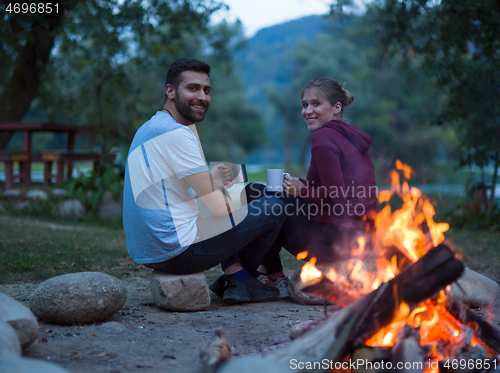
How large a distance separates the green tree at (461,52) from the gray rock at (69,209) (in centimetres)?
712

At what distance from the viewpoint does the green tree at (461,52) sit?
24.8ft

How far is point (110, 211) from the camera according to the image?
9.55 m

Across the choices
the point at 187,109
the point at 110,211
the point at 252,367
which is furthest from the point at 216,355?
the point at 110,211

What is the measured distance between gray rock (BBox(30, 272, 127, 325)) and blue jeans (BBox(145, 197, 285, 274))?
44 cm

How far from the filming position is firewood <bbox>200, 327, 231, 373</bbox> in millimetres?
2201

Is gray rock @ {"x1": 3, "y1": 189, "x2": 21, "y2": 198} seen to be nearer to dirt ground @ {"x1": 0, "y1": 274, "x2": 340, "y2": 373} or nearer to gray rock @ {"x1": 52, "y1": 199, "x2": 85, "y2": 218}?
gray rock @ {"x1": 52, "y1": 199, "x2": 85, "y2": 218}

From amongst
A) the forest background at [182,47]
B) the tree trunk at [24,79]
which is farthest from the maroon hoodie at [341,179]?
the tree trunk at [24,79]

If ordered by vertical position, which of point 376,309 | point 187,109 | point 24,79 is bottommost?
point 376,309

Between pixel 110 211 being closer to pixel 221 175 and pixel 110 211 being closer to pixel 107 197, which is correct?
pixel 107 197

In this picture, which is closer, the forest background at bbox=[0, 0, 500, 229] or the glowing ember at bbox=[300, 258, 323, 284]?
the glowing ember at bbox=[300, 258, 323, 284]

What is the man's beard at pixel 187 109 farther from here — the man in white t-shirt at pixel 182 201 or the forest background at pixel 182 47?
the forest background at pixel 182 47

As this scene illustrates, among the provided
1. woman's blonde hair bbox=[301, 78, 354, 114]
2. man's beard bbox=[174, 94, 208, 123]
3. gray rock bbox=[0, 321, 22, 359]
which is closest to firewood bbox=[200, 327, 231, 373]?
gray rock bbox=[0, 321, 22, 359]

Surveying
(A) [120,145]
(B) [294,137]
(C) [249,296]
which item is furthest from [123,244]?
(B) [294,137]

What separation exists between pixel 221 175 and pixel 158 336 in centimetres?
122
